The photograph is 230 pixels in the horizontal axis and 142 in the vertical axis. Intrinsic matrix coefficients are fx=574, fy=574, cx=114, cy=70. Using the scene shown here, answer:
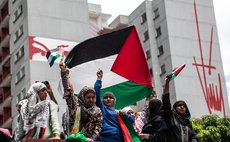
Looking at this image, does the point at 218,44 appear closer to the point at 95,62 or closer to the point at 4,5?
the point at 4,5

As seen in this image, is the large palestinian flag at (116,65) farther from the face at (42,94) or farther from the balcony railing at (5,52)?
the balcony railing at (5,52)

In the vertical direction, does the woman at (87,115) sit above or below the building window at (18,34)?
below

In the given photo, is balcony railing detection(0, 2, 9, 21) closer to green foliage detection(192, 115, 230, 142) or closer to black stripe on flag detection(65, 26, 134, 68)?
green foliage detection(192, 115, 230, 142)

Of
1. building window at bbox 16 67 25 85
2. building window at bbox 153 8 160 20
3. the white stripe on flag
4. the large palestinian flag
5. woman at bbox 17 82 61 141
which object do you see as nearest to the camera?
woman at bbox 17 82 61 141

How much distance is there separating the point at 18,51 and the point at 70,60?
29.3m

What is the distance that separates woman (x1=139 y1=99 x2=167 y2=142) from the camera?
8156 mm

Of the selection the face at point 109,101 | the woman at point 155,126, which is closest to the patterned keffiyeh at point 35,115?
the face at point 109,101

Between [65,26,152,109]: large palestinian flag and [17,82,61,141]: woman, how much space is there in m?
3.21

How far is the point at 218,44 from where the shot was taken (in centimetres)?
4866

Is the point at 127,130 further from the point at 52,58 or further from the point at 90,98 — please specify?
the point at 52,58

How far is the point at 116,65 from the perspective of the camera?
41.3ft

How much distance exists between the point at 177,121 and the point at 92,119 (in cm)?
126

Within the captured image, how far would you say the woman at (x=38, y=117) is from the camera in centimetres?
841

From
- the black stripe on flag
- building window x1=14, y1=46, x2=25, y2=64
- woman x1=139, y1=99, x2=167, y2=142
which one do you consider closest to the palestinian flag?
woman x1=139, y1=99, x2=167, y2=142
